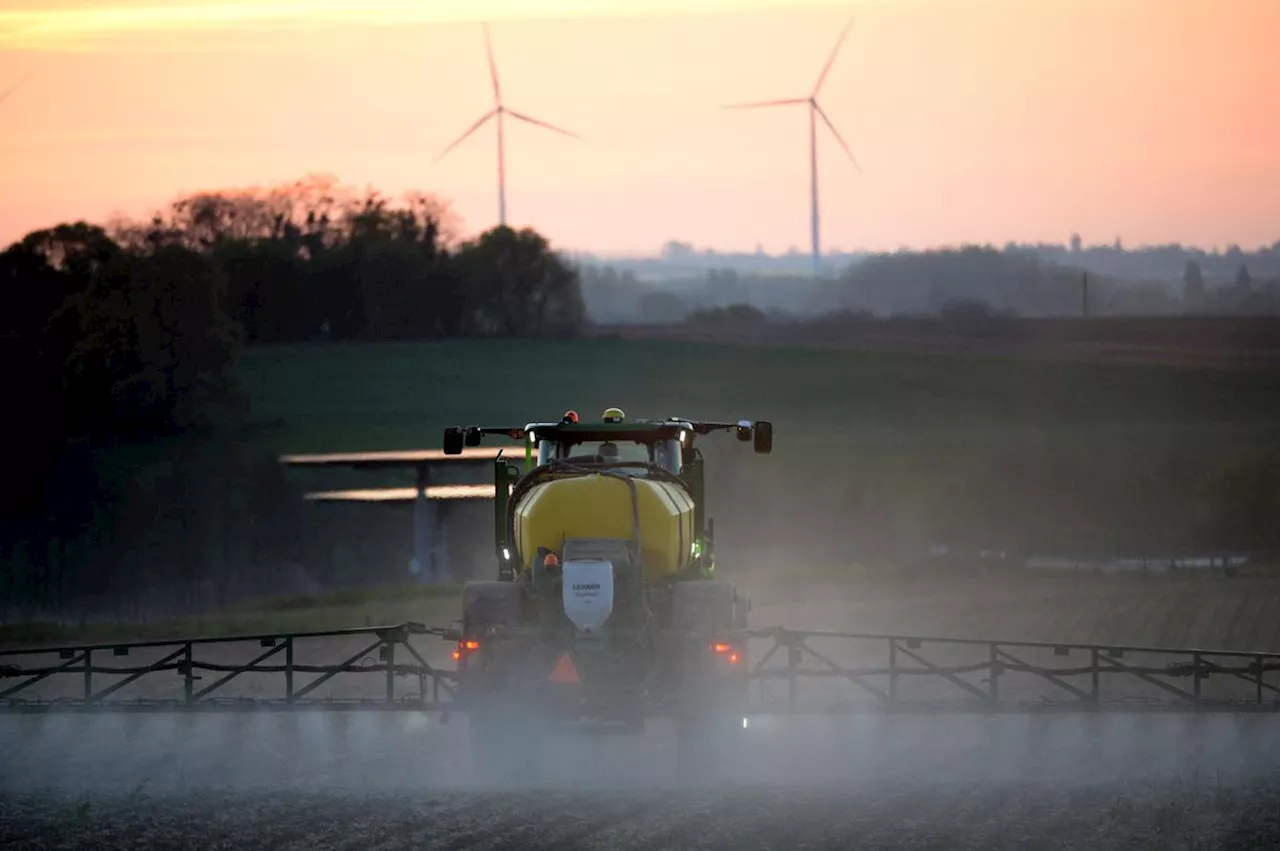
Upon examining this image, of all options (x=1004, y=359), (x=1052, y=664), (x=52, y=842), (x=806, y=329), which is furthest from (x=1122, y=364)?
(x=52, y=842)

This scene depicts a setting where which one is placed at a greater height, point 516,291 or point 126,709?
point 516,291

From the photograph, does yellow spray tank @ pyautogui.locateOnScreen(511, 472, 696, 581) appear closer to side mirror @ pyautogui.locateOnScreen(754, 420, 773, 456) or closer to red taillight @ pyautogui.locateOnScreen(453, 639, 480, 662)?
red taillight @ pyautogui.locateOnScreen(453, 639, 480, 662)

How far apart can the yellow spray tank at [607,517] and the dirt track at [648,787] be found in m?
2.43

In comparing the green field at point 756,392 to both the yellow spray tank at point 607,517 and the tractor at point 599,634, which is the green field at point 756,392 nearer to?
the yellow spray tank at point 607,517

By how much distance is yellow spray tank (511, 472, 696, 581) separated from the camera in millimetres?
20281

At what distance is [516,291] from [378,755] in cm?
8727

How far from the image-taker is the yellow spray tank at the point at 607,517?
66.5ft

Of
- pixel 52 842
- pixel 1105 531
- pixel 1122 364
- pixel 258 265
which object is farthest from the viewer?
pixel 258 265

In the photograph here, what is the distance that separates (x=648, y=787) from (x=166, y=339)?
68.0 m

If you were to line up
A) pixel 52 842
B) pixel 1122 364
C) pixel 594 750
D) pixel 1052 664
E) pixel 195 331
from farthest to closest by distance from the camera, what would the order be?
pixel 1122 364 < pixel 195 331 < pixel 1052 664 < pixel 594 750 < pixel 52 842

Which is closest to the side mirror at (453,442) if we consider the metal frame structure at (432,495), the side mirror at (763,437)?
the side mirror at (763,437)

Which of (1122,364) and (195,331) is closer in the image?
(195,331)

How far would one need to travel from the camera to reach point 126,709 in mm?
23719

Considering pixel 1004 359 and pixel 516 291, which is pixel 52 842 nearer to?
pixel 1004 359
